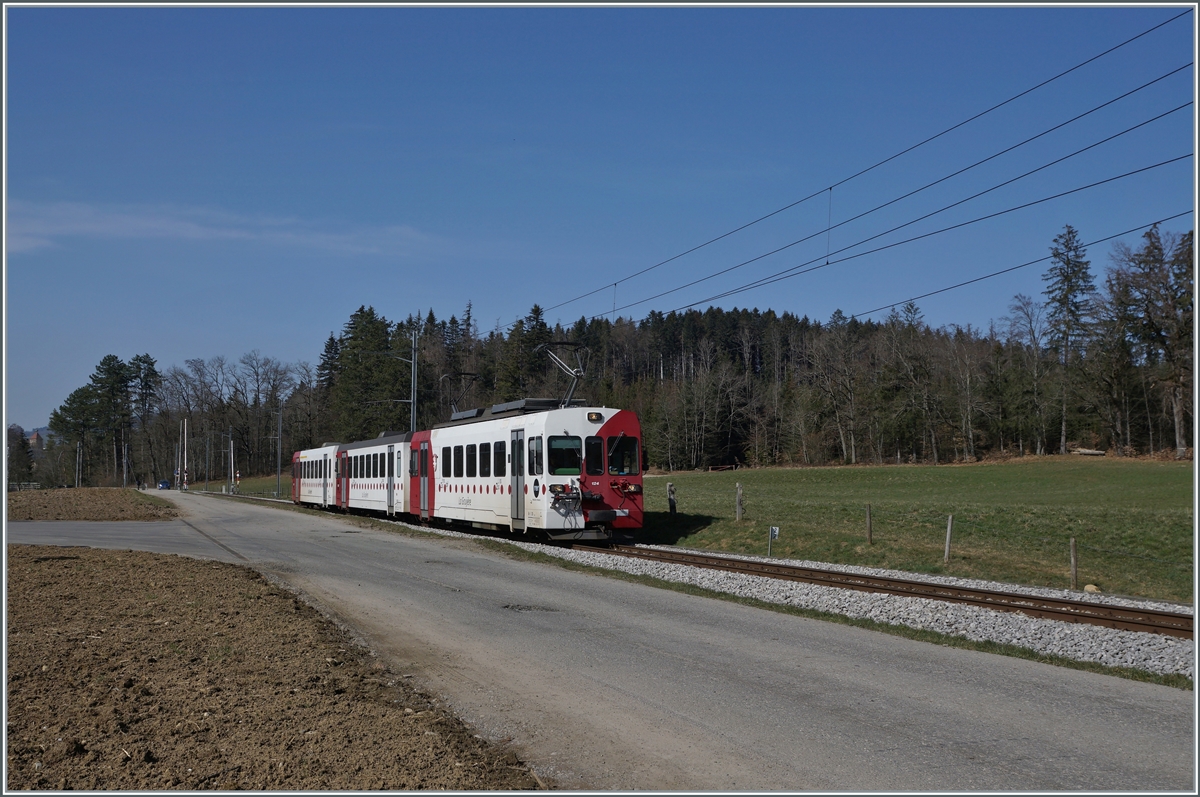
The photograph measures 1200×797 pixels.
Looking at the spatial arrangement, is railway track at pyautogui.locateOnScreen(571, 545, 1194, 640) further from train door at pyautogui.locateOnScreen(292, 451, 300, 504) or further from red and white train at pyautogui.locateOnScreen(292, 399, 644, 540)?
train door at pyautogui.locateOnScreen(292, 451, 300, 504)

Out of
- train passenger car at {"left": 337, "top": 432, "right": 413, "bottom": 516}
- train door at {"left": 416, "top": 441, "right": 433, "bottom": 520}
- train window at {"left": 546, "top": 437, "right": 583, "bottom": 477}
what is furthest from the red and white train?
train passenger car at {"left": 337, "top": 432, "right": 413, "bottom": 516}

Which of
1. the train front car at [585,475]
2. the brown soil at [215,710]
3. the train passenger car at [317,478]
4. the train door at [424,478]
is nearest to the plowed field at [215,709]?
the brown soil at [215,710]

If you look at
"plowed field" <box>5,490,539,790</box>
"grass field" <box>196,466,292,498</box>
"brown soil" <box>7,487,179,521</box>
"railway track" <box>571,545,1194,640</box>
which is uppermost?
"plowed field" <box>5,490,539,790</box>

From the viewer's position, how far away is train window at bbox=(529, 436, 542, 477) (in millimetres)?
22734

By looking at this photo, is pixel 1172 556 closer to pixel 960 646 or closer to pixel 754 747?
pixel 960 646

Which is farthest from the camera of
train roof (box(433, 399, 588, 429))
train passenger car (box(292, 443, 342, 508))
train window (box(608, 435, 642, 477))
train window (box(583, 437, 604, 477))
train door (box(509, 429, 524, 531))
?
train passenger car (box(292, 443, 342, 508))

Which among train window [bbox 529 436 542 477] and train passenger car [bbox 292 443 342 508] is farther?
train passenger car [bbox 292 443 342 508]

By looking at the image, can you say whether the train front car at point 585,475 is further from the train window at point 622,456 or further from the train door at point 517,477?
the train door at point 517,477

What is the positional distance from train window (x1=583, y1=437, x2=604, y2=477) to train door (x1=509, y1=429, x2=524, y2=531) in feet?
5.69

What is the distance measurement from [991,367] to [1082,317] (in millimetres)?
11197

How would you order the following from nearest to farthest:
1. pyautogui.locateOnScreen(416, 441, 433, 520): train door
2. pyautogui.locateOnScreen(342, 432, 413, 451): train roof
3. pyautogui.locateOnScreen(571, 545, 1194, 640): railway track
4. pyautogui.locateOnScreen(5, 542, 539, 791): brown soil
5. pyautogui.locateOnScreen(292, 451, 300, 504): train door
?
pyautogui.locateOnScreen(5, 542, 539, 791): brown soil → pyautogui.locateOnScreen(571, 545, 1194, 640): railway track → pyautogui.locateOnScreen(416, 441, 433, 520): train door → pyautogui.locateOnScreen(342, 432, 413, 451): train roof → pyautogui.locateOnScreen(292, 451, 300, 504): train door

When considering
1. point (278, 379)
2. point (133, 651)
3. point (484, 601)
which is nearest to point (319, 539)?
point (484, 601)

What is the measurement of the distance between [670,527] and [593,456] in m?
7.28

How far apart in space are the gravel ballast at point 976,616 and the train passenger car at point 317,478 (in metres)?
28.3
